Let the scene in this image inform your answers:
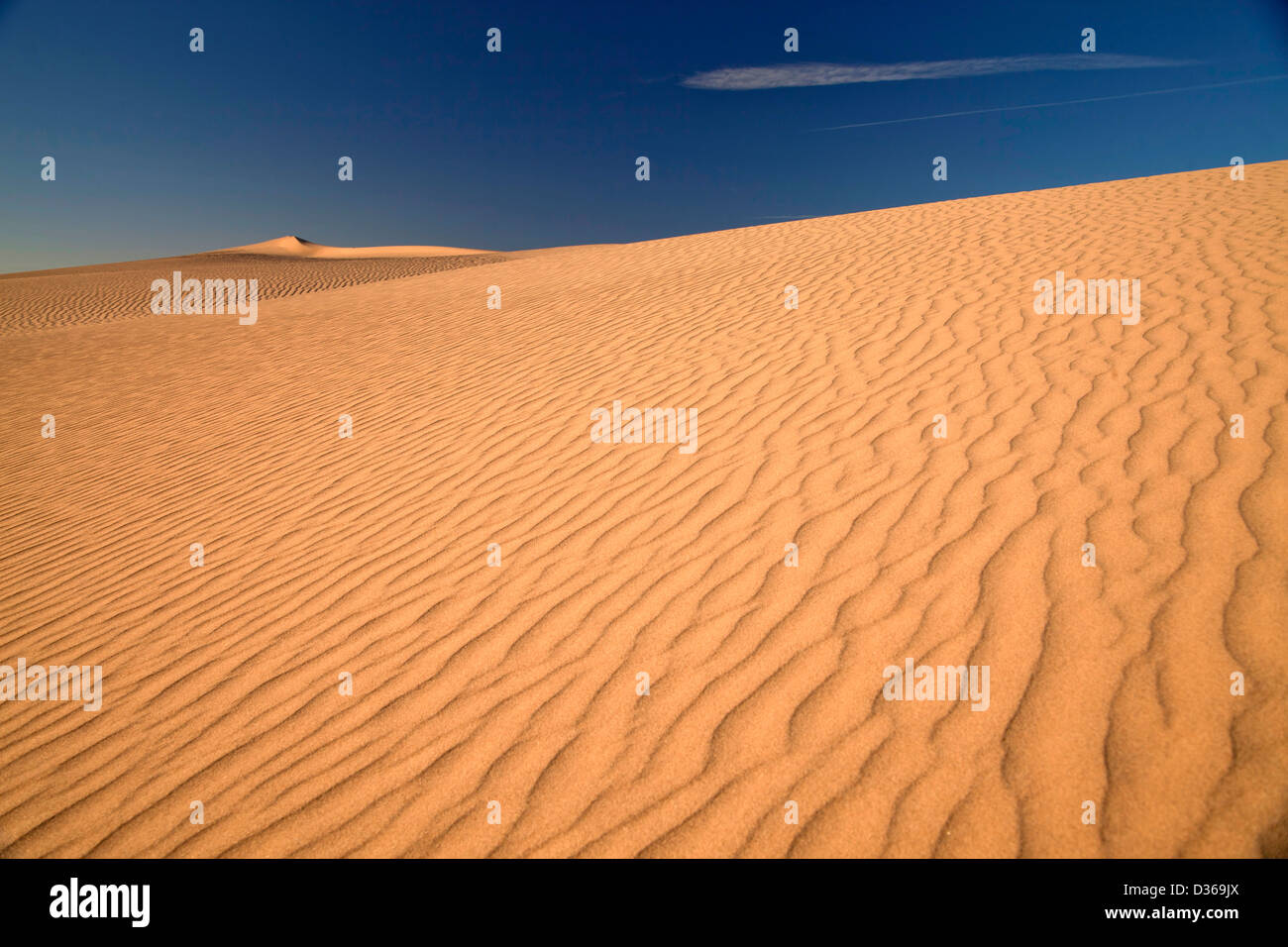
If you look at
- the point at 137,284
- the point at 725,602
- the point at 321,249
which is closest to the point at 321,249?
the point at 321,249

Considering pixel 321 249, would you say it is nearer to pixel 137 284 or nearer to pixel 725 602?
pixel 137 284

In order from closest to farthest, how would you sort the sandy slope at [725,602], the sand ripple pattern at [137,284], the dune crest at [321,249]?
the sandy slope at [725,602], the sand ripple pattern at [137,284], the dune crest at [321,249]

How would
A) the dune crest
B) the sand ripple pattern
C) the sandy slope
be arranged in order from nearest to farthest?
the sandy slope < the sand ripple pattern < the dune crest

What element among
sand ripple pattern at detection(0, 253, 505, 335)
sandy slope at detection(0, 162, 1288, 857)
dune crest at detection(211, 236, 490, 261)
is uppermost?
dune crest at detection(211, 236, 490, 261)

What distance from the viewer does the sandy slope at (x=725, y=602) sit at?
211 centimetres

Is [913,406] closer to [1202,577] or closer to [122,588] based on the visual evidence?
[1202,577]

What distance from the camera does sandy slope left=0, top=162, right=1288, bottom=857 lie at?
6.91 feet

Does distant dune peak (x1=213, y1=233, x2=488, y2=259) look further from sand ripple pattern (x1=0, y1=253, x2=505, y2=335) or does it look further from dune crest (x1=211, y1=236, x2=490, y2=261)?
sand ripple pattern (x1=0, y1=253, x2=505, y2=335)

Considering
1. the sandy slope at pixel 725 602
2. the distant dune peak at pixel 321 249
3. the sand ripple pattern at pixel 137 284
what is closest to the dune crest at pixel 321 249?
the distant dune peak at pixel 321 249

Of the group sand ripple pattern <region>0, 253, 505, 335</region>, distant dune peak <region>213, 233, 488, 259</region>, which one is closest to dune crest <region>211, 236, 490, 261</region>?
distant dune peak <region>213, 233, 488, 259</region>

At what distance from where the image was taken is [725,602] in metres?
2.98

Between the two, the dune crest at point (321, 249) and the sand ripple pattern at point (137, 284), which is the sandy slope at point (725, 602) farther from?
the dune crest at point (321, 249)

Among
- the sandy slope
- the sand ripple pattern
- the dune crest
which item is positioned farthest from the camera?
the dune crest
